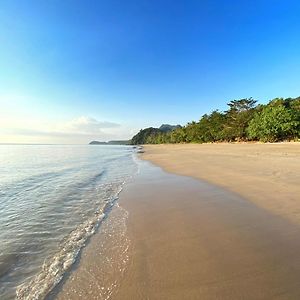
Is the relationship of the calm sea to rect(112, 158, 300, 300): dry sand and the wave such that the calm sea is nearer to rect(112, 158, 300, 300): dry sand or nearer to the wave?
the wave

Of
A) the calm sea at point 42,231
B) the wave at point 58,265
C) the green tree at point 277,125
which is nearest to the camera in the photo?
the wave at point 58,265

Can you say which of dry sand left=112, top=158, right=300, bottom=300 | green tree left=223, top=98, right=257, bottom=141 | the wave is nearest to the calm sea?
the wave

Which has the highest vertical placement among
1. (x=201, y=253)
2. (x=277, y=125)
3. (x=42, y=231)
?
(x=277, y=125)

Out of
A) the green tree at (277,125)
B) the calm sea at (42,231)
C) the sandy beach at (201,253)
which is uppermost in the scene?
the green tree at (277,125)

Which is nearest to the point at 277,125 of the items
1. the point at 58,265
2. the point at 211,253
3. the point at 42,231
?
the point at 211,253

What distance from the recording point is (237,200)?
696cm

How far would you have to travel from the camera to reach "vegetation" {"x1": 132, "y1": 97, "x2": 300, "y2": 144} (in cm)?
4569

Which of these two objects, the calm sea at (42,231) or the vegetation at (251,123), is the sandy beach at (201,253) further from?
the vegetation at (251,123)

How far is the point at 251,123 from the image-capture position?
55.3m

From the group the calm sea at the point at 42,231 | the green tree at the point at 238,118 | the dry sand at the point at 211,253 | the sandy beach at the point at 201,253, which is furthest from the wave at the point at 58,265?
the green tree at the point at 238,118

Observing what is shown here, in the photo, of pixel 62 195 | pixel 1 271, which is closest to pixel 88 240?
pixel 1 271

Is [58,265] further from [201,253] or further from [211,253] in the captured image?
[211,253]

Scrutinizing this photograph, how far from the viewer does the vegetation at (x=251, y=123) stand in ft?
150

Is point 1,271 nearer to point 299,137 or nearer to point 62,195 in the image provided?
point 62,195
